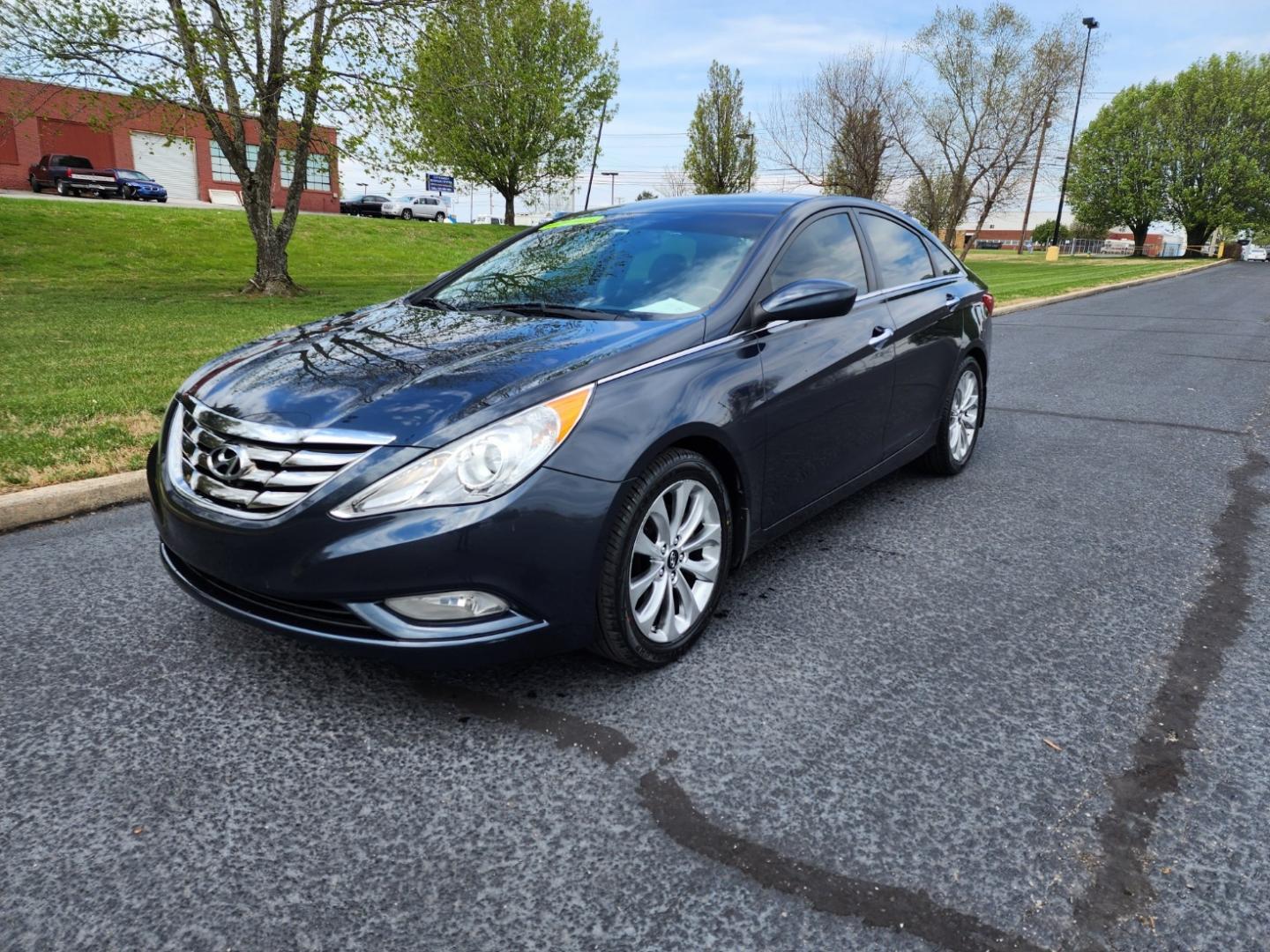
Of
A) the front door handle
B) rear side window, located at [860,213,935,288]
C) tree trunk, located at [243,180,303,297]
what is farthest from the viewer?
tree trunk, located at [243,180,303,297]

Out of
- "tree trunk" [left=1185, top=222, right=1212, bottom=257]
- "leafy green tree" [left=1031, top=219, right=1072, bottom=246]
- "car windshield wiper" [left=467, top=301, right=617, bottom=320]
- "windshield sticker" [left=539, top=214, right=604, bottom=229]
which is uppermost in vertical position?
"leafy green tree" [left=1031, top=219, right=1072, bottom=246]

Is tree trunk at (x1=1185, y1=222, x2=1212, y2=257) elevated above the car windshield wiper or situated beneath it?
elevated above

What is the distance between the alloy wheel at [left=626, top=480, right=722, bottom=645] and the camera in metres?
2.78

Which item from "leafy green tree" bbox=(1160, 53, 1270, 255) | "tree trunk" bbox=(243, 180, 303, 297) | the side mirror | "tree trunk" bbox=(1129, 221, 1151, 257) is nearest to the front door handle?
the side mirror

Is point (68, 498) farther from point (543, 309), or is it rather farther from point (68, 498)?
point (543, 309)

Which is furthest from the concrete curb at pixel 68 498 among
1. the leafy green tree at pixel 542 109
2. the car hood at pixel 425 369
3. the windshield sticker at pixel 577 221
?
the leafy green tree at pixel 542 109

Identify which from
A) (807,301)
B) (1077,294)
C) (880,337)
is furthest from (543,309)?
(1077,294)

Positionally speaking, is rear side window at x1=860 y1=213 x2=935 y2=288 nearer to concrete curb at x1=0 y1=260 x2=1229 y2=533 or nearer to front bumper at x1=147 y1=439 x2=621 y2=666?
front bumper at x1=147 y1=439 x2=621 y2=666

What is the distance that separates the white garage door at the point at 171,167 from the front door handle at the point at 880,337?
153ft

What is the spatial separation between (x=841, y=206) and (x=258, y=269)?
553 inches

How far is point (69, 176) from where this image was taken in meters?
33.0

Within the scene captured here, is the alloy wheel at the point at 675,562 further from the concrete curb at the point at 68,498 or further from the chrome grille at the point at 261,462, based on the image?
the concrete curb at the point at 68,498

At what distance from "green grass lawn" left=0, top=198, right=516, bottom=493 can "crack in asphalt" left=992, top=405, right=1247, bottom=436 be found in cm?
632

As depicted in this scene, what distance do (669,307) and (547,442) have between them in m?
1.00
